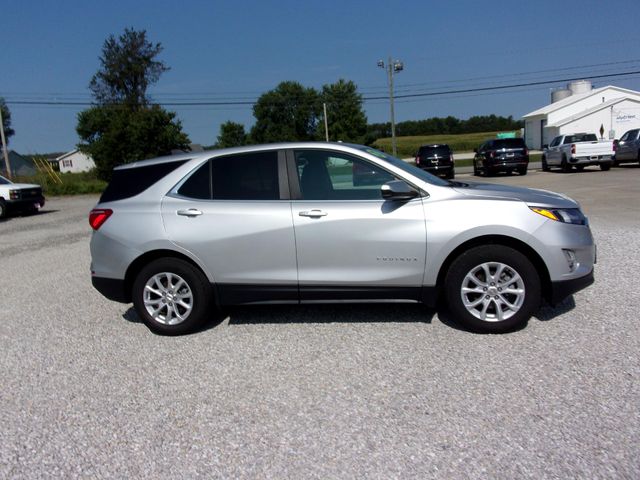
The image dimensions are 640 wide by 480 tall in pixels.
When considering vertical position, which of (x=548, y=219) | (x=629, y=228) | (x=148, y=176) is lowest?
(x=629, y=228)

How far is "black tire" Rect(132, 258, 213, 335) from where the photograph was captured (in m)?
5.04

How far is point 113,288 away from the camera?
522 cm

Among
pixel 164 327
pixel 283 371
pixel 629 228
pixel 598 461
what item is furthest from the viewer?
pixel 629 228

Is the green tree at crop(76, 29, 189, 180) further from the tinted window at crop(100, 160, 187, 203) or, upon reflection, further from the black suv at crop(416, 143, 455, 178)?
the tinted window at crop(100, 160, 187, 203)

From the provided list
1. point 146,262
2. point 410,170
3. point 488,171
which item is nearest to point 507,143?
point 488,171

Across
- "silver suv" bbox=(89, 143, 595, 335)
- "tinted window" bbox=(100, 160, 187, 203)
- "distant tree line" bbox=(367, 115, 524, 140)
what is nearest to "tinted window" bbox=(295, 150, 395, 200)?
"silver suv" bbox=(89, 143, 595, 335)

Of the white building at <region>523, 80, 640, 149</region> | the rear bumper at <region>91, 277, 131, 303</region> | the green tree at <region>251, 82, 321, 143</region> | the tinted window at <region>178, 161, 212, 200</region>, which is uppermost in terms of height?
the green tree at <region>251, 82, 321, 143</region>

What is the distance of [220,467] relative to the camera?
3.01 m

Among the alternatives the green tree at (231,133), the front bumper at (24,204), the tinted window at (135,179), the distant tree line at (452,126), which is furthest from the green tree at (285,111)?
the tinted window at (135,179)

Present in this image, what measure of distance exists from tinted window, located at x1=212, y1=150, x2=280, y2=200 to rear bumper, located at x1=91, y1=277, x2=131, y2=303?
48.7 inches

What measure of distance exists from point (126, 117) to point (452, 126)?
85.1 m

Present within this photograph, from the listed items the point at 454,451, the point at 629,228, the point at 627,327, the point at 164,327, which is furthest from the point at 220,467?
the point at 629,228

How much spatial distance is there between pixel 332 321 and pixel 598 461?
2.83 meters

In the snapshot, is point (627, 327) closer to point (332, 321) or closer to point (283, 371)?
point (332, 321)
